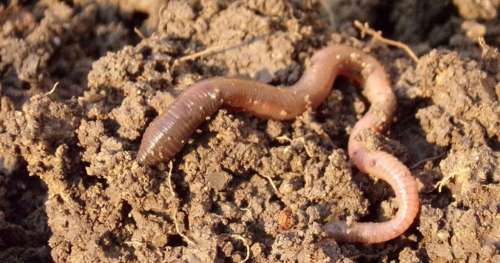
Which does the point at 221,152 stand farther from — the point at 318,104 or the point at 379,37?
the point at 379,37

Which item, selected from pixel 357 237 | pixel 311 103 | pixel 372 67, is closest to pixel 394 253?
pixel 357 237

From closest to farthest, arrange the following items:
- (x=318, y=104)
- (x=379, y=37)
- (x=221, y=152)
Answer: (x=221, y=152)
(x=318, y=104)
(x=379, y=37)

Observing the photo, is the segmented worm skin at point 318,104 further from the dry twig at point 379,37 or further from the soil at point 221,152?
the dry twig at point 379,37

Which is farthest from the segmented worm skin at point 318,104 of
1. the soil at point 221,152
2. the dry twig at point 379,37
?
the dry twig at point 379,37

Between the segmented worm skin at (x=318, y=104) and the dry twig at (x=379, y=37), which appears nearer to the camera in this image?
the segmented worm skin at (x=318, y=104)

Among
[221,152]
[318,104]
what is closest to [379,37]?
[318,104]
